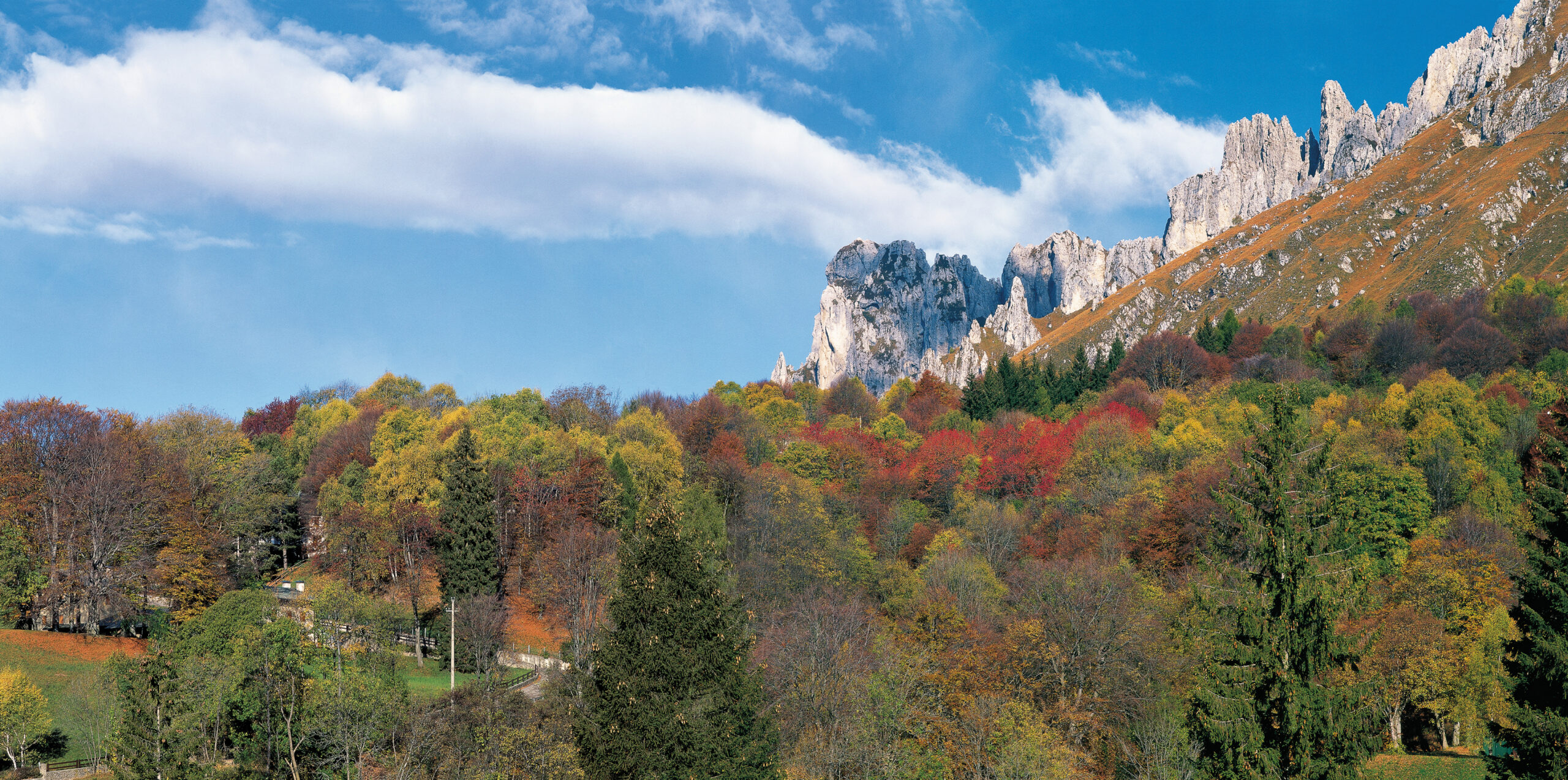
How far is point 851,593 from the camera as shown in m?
55.1

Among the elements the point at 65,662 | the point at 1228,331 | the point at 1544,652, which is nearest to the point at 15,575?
the point at 65,662

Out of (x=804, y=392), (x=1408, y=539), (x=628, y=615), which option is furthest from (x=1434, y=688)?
(x=804, y=392)

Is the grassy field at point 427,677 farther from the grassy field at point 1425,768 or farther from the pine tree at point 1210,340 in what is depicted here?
the pine tree at point 1210,340

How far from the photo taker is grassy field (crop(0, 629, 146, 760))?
43188mm

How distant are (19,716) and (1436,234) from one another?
642ft

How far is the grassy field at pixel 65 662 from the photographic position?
1700 inches

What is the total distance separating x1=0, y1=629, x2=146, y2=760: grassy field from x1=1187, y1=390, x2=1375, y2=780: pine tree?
43438 millimetres

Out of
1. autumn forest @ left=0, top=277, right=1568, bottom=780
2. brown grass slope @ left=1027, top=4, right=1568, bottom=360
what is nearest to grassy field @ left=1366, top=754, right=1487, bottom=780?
autumn forest @ left=0, top=277, right=1568, bottom=780

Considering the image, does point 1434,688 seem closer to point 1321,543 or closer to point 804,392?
point 1321,543

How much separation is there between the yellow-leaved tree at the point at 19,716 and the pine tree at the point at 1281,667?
1716 inches

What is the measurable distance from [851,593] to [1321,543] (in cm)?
3293

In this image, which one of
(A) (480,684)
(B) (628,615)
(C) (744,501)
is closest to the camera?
(B) (628,615)

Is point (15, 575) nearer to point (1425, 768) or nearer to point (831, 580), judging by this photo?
point (831, 580)

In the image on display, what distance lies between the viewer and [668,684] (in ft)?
98.6
